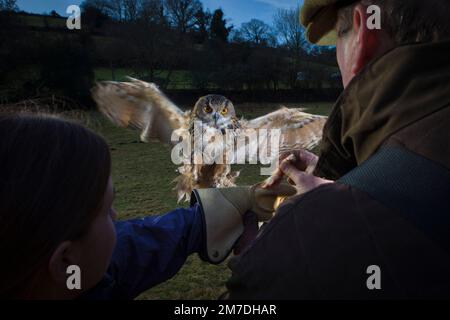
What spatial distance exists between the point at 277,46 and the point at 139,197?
29.1 meters

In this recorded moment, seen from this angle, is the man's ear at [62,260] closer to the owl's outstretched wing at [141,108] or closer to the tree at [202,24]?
the owl's outstretched wing at [141,108]

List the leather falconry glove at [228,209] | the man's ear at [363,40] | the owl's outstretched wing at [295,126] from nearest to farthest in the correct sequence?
1. the man's ear at [363,40]
2. the leather falconry glove at [228,209]
3. the owl's outstretched wing at [295,126]

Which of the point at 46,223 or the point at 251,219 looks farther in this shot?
the point at 251,219

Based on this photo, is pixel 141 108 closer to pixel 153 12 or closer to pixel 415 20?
pixel 415 20

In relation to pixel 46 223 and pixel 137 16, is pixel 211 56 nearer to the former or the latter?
pixel 137 16

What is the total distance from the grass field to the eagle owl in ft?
1.59

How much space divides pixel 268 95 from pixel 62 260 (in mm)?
28658

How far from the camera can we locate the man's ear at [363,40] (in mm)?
1041

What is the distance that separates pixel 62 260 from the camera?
93cm

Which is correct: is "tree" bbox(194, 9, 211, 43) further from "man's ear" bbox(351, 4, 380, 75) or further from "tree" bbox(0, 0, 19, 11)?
"man's ear" bbox(351, 4, 380, 75)

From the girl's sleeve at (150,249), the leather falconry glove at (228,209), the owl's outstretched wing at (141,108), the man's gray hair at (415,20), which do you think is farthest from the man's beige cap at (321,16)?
the owl's outstretched wing at (141,108)

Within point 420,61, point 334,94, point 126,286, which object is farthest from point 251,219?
point 334,94

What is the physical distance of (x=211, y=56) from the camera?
26031mm

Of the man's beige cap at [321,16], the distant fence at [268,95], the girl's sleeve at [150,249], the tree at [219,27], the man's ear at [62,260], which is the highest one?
the tree at [219,27]
